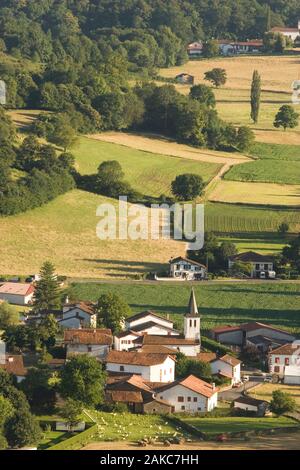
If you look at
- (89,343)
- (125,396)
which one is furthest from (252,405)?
(89,343)

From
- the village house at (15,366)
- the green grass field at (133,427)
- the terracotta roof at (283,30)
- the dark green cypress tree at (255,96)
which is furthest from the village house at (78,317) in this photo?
the terracotta roof at (283,30)

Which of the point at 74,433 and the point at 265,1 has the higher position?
the point at 265,1

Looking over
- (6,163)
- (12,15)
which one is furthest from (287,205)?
(12,15)

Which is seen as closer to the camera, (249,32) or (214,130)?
(214,130)

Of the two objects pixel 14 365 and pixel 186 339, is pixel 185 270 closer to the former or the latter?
pixel 186 339

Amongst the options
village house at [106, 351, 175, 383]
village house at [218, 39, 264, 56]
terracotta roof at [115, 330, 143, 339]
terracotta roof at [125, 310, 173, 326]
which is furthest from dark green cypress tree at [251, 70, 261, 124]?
village house at [106, 351, 175, 383]

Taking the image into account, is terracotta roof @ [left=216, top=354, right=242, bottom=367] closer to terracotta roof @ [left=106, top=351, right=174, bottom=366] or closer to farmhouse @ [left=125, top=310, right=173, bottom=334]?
terracotta roof @ [left=106, top=351, right=174, bottom=366]

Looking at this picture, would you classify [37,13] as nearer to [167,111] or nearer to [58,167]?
[167,111]
